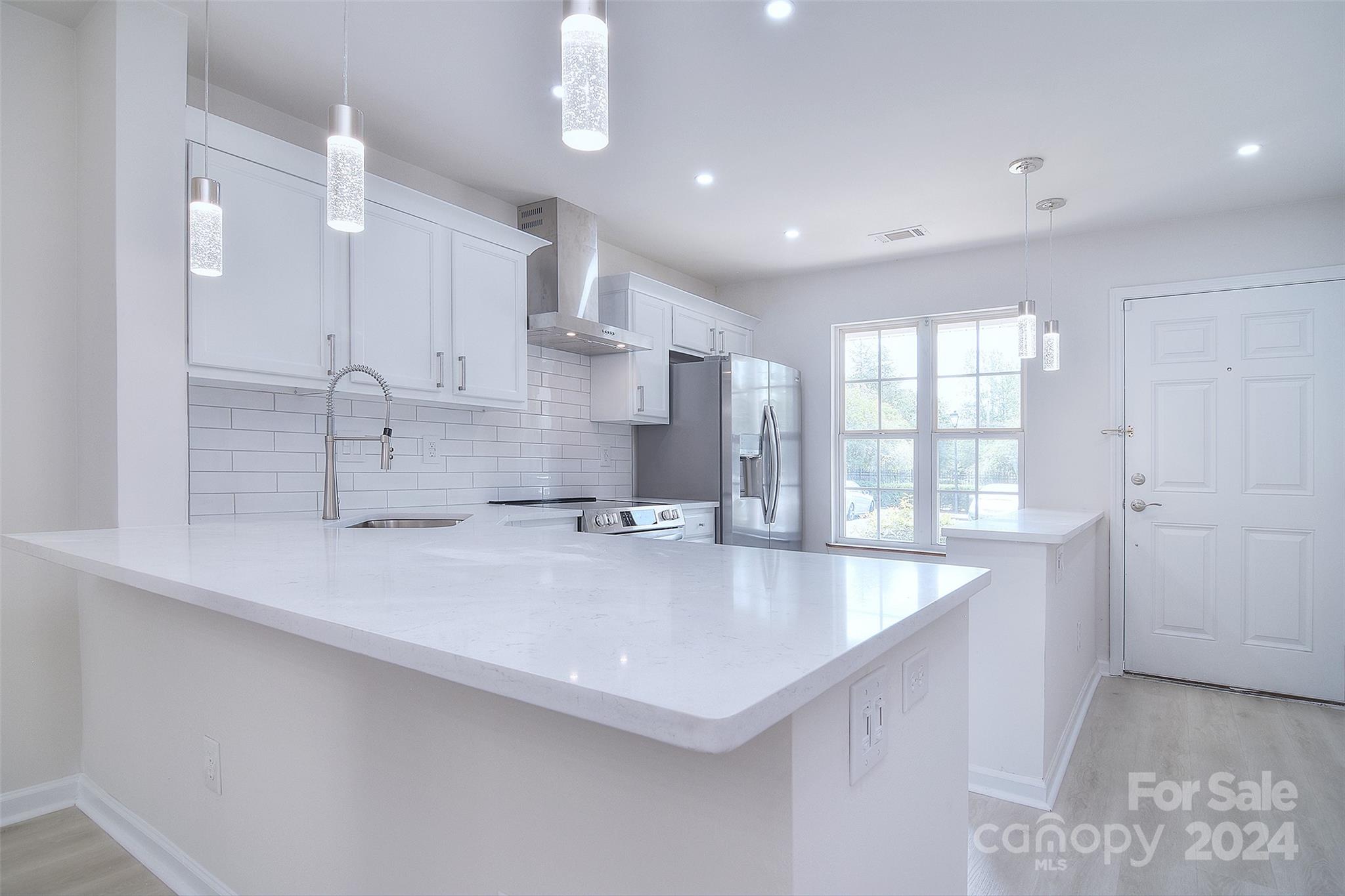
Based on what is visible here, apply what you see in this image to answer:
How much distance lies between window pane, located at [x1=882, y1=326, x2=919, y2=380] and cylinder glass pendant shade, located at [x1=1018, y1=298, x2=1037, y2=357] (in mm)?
1822

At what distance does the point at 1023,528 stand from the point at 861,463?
2.49m

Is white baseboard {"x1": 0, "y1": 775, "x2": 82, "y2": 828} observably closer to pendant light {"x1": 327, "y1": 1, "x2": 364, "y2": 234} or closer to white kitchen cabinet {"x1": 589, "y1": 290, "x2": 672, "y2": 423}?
pendant light {"x1": 327, "y1": 1, "x2": 364, "y2": 234}

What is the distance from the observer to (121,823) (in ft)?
6.71

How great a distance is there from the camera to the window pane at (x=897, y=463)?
505 centimetres

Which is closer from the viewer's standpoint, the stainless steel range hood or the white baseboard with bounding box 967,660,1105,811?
the white baseboard with bounding box 967,660,1105,811

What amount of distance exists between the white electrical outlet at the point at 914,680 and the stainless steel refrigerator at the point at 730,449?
3.19 meters

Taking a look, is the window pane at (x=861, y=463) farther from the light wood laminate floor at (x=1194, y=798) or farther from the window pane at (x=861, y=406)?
the light wood laminate floor at (x=1194, y=798)

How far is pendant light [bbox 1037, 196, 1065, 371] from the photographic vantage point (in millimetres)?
3492

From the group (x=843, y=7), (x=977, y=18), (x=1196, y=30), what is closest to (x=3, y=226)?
(x=843, y=7)

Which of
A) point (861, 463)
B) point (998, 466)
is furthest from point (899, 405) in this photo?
point (998, 466)

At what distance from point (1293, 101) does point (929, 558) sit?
2.98m

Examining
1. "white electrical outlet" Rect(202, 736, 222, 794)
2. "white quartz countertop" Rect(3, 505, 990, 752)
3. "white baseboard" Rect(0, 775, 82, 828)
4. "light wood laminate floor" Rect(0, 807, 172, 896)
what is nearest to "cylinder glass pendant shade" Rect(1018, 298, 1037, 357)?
"white quartz countertop" Rect(3, 505, 990, 752)

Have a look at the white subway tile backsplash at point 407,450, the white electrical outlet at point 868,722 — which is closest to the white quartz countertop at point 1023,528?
the white electrical outlet at point 868,722

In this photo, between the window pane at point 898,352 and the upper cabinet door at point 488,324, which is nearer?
the upper cabinet door at point 488,324
